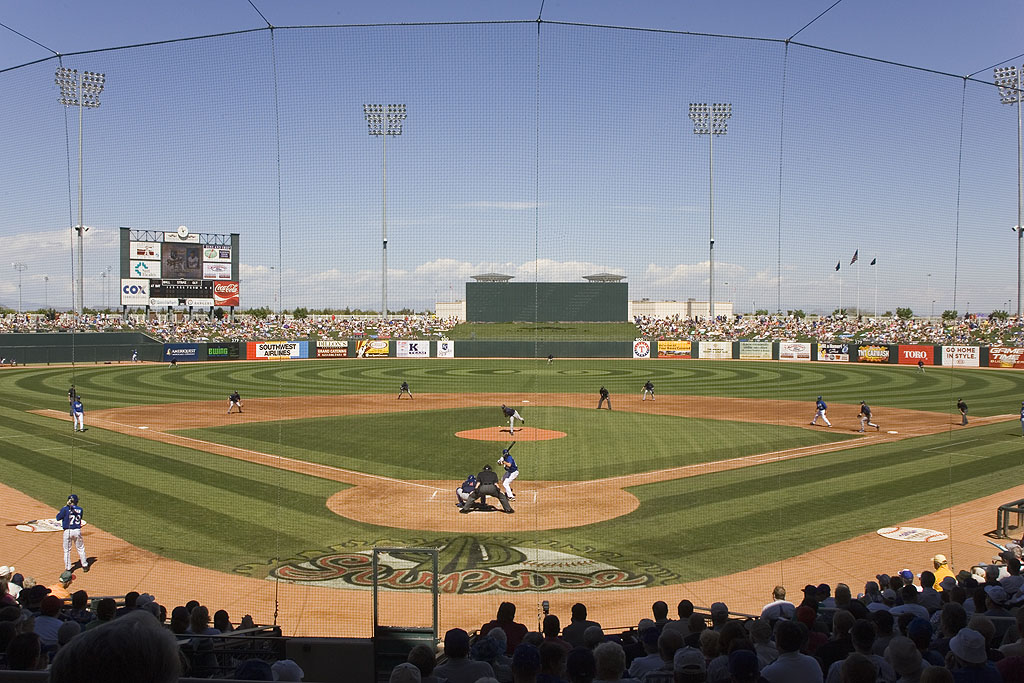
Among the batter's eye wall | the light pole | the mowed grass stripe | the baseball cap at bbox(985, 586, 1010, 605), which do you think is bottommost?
the mowed grass stripe

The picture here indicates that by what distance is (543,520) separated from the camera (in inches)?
582

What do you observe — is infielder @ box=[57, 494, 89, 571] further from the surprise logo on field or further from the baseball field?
the surprise logo on field

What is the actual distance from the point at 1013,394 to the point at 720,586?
108 feet

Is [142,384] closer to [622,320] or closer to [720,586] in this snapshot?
[622,320]

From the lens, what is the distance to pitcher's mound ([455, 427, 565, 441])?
24.2 metres

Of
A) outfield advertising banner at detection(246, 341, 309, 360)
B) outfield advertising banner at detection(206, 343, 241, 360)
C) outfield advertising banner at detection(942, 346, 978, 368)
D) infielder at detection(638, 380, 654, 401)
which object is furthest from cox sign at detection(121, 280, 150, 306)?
outfield advertising banner at detection(942, 346, 978, 368)

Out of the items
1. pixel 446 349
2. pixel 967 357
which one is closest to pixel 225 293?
pixel 446 349

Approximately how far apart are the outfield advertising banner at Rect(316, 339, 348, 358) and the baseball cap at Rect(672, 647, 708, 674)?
62317mm

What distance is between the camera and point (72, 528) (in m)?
11.8

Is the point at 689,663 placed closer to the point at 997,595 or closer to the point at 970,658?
the point at 970,658

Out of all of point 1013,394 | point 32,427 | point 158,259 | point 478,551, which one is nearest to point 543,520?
point 478,551

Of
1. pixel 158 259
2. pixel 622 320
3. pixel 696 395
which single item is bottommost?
pixel 696 395

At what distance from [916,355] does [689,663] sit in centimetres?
5884

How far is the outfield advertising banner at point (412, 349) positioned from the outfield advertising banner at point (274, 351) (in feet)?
27.1
